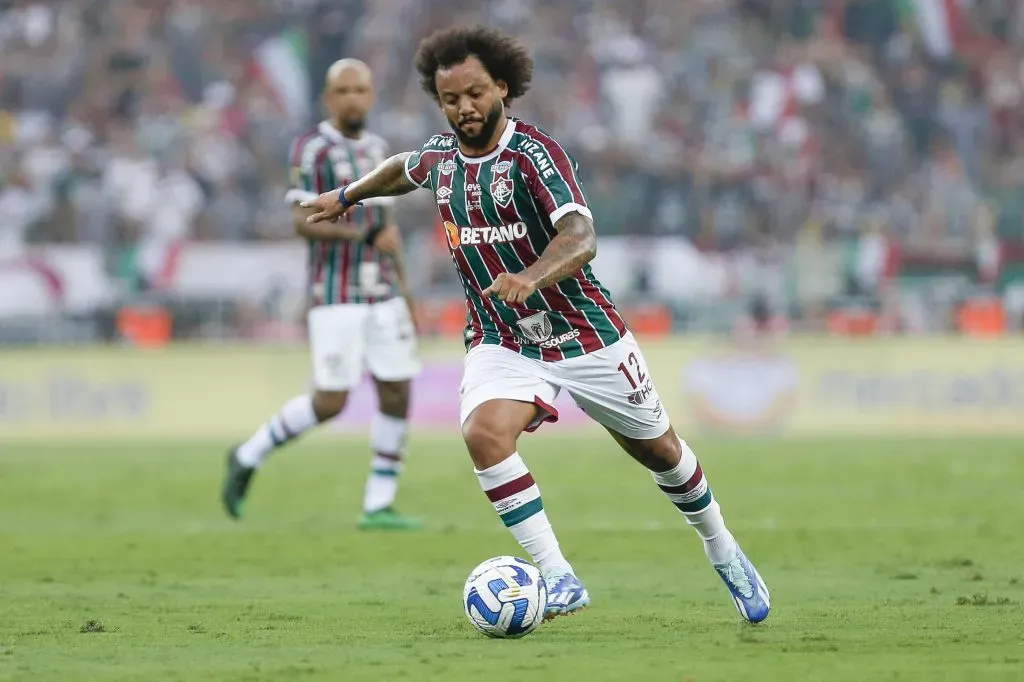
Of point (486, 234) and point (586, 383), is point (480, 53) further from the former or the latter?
point (586, 383)

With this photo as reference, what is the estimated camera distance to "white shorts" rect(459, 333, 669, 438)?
656 centimetres

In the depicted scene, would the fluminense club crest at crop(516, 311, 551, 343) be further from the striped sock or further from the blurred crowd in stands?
the blurred crowd in stands

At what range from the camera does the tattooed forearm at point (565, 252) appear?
19.9 ft

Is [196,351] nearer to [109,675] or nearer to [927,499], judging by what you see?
[927,499]

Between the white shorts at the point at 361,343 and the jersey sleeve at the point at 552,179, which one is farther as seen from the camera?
the white shorts at the point at 361,343

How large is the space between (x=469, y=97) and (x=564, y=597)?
1935mm

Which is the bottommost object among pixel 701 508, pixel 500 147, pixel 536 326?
Answer: pixel 701 508

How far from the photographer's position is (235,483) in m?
11.3

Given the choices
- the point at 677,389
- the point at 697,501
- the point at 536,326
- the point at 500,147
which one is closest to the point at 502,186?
the point at 500,147

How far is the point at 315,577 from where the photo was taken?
8.59 m

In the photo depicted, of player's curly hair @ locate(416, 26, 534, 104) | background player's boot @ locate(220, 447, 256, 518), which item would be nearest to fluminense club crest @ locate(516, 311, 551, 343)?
player's curly hair @ locate(416, 26, 534, 104)

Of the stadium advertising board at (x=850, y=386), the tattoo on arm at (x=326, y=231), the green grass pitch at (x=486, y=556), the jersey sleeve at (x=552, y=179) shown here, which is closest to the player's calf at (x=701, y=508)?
the green grass pitch at (x=486, y=556)

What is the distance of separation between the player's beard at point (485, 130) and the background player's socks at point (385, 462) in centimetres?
489

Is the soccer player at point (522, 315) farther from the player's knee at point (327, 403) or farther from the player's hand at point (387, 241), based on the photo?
the player's knee at point (327, 403)
